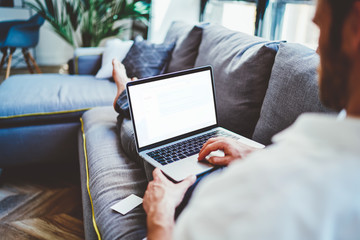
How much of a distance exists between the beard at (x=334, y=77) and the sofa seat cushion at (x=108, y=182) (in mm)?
677

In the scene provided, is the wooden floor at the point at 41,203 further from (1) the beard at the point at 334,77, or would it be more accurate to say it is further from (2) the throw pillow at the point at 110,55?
(1) the beard at the point at 334,77

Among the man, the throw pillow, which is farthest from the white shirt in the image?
the throw pillow

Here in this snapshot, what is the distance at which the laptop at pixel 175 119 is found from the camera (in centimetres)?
114

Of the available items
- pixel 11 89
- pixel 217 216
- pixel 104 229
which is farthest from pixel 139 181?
pixel 11 89

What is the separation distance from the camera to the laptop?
114cm

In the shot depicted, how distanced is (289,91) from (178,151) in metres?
0.46

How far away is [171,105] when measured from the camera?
1.26 m

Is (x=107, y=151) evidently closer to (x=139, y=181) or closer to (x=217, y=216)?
(x=139, y=181)

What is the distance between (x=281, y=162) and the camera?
400mm

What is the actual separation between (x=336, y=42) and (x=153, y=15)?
3.46 meters

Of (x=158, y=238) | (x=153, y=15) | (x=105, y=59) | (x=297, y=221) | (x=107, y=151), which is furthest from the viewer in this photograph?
(x=153, y=15)

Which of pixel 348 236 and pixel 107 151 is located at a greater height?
pixel 348 236

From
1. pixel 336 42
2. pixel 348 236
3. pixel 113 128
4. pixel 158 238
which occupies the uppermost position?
pixel 336 42

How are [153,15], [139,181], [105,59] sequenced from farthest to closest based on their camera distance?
[153,15]
[105,59]
[139,181]
